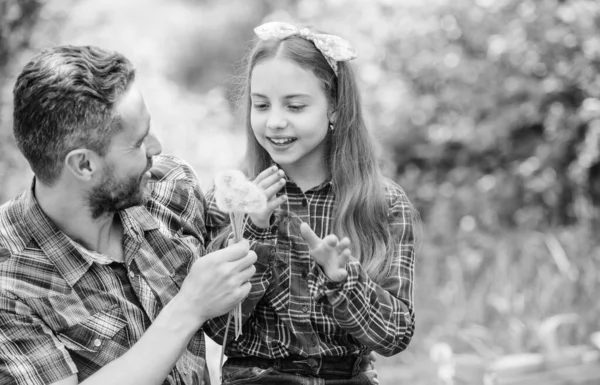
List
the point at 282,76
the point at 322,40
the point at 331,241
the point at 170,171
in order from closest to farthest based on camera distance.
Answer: the point at 331,241 < the point at 282,76 < the point at 322,40 < the point at 170,171

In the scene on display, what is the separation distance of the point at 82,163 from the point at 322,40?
890 millimetres

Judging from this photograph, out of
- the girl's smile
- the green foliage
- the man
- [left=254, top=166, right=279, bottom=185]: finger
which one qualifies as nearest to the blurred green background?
the green foliage

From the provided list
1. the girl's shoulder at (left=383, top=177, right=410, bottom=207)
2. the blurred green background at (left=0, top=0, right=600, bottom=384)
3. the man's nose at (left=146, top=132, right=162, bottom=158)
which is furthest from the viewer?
the blurred green background at (left=0, top=0, right=600, bottom=384)

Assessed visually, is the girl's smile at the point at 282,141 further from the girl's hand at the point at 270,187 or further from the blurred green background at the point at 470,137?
the blurred green background at the point at 470,137

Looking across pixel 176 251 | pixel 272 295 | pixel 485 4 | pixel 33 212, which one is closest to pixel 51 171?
pixel 33 212

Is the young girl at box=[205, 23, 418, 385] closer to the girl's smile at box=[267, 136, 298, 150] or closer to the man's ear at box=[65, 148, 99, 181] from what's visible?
the girl's smile at box=[267, 136, 298, 150]

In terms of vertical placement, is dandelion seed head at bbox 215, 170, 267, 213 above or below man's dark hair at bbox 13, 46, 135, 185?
below

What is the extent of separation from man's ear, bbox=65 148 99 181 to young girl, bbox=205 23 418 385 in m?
0.50

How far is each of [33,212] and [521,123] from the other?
3.96m

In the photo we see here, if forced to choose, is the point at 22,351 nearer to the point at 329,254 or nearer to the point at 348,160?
the point at 329,254

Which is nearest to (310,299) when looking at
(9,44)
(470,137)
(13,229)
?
(13,229)

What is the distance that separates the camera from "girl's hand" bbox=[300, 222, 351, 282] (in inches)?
94.9

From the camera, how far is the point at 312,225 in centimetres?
284

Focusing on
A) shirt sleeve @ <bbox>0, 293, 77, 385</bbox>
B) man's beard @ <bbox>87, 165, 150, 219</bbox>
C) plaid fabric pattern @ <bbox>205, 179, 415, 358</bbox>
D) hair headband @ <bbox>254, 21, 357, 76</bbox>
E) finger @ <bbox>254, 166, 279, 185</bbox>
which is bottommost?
shirt sleeve @ <bbox>0, 293, 77, 385</bbox>
